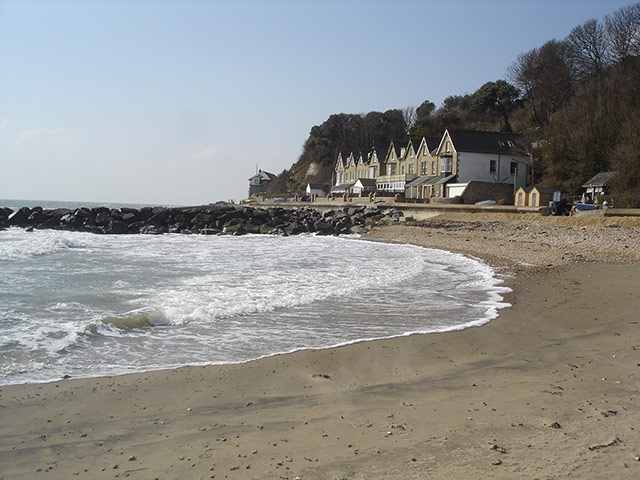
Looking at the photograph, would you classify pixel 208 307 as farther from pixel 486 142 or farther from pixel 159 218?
pixel 486 142

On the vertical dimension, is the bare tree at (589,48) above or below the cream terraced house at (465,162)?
above

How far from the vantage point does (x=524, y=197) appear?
34000 millimetres

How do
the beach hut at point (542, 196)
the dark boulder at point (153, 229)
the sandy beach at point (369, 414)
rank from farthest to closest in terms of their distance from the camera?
the dark boulder at point (153, 229), the beach hut at point (542, 196), the sandy beach at point (369, 414)

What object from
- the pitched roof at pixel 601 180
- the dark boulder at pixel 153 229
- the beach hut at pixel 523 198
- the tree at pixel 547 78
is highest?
the tree at pixel 547 78

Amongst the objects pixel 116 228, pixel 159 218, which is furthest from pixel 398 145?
pixel 116 228

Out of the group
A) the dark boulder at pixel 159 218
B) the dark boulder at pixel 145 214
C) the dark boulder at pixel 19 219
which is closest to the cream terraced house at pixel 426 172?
the dark boulder at pixel 159 218

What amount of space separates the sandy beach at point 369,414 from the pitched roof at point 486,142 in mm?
44014

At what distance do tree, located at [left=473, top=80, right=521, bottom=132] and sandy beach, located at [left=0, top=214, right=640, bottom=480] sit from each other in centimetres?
6601

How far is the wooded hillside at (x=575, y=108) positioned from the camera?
3588cm

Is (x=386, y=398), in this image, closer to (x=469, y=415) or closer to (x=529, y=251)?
(x=469, y=415)

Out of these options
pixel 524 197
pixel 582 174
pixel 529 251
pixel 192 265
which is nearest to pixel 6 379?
pixel 192 265

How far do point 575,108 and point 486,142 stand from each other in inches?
384

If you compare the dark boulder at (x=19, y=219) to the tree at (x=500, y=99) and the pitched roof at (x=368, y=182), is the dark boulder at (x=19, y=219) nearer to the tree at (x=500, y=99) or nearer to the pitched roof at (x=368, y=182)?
the pitched roof at (x=368, y=182)

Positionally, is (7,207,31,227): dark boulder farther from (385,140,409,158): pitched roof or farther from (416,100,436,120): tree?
(416,100,436,120): tree
